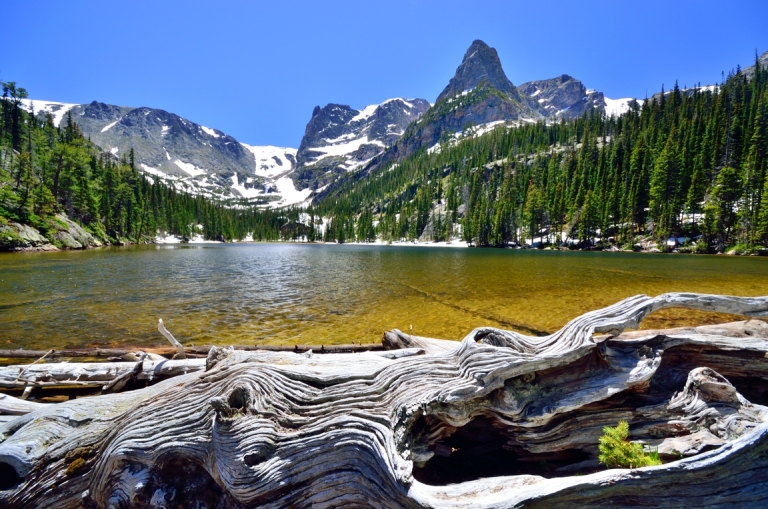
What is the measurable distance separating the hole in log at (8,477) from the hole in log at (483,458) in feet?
15.3

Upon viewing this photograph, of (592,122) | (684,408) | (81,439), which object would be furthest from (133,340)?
(592,122)

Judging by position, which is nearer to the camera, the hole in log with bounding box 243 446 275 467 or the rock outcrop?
the hole in log with bounding box 243 446 275 467

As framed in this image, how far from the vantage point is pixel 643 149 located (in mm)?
85250

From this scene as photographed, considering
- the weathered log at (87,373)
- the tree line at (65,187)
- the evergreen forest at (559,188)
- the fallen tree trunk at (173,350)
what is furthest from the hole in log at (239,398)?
the evergreen forest at (559,188)

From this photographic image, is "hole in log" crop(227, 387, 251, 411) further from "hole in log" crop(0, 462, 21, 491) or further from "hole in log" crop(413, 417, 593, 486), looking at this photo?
"hole in log" crop(0, 462, 21, 491)

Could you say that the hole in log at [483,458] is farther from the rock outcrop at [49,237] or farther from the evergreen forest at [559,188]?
the evergreen forest at [559,188]

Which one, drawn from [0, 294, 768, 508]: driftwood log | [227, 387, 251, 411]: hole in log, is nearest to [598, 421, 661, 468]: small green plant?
[0, 294, 768, 508]: driftwood log

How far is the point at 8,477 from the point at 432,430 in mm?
4972

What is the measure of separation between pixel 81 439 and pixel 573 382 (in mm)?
6140

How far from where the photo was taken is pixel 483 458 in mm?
4148

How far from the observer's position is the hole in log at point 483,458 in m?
3.88

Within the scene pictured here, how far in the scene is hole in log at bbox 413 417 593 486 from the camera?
3.88 meters

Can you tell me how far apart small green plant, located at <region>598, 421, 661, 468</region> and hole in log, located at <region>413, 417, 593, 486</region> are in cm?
63

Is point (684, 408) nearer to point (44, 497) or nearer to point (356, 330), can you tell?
point (44, 497)
